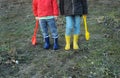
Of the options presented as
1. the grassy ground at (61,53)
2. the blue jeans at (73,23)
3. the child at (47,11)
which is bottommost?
the grassy ground at (61,53)

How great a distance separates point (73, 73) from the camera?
6.33 m

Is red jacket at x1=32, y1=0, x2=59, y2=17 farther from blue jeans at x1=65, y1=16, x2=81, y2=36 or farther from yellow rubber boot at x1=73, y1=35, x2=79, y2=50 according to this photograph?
yellow rubber boot at x1=73, y1=35, x2=79, y2=50

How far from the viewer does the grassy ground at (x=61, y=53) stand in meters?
6.42

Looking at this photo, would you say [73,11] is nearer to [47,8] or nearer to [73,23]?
[73,23]

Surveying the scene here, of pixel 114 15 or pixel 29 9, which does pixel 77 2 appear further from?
pixel 29 9

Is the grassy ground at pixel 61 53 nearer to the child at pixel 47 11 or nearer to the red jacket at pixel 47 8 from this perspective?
the child at pixel 47 11

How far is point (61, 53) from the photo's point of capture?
7.30m

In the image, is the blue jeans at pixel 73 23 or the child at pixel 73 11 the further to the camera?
the blue jeans at pixel 73 23

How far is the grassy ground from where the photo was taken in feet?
21.1

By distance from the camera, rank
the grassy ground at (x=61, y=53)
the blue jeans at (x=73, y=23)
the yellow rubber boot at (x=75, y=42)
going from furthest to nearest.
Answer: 1. the yellow rubber boot at (x=75, y=42)
2. the blue jeans at (x=73, y=23)
3. the grassy ground at (x=61, y=53)

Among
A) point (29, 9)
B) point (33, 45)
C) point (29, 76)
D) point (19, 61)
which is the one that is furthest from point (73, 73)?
point (29, 9)

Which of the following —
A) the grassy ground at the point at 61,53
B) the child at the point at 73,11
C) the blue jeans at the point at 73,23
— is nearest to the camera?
the grassy ground at the point at 61,53

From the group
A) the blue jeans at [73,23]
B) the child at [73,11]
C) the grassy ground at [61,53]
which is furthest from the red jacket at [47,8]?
the grassy ground at [61,53]

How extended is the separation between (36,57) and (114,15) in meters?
3.74
